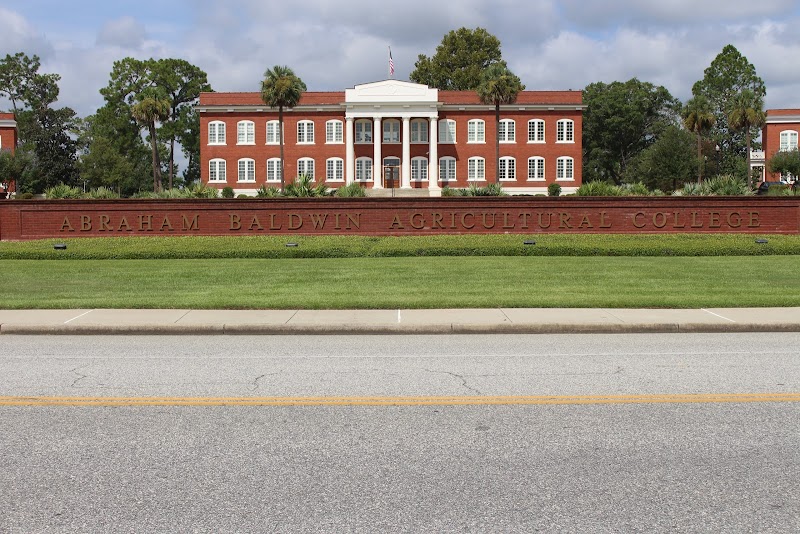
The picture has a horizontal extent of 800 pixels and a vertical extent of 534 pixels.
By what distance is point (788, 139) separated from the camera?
8088 centimetres

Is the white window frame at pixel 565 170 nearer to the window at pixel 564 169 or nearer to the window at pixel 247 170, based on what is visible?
the window at pixel 564 169

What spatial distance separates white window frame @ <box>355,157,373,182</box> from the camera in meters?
67.1

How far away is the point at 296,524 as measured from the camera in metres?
4.71

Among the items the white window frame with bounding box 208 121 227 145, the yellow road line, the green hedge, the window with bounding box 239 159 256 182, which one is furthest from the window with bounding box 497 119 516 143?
the yellow road line

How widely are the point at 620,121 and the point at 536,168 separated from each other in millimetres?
28808

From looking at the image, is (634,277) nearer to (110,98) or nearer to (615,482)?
(615,482)

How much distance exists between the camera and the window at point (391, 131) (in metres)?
67.9

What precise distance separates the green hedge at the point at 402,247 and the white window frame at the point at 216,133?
1557 inches

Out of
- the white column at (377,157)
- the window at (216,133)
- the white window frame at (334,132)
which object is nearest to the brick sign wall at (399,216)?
the white column at (377,157)

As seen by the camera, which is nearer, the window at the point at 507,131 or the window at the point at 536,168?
the window at the point at 507,131

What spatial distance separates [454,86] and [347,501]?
290 feet

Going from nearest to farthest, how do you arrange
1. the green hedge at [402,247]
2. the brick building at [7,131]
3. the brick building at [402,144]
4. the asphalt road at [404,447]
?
the asphalt road at [404,447]
the green hedge at [402,247]
the brick building at [402,144]
the brick building at [7,131]

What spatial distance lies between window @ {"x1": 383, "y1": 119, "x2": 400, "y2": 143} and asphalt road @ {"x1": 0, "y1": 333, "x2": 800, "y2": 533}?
193 feet

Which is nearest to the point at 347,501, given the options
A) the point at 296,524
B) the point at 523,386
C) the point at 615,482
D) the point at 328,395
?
the point at 296,524
